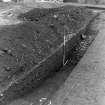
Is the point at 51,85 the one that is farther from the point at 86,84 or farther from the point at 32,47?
the point at 32,47

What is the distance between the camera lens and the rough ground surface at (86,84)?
515 cm

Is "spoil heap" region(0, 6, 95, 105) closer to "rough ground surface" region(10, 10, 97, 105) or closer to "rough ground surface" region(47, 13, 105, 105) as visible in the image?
"rough ground surface" region(10, 10, 97, 105)

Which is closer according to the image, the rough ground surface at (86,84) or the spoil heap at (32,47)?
the spoil heap at (32,47)

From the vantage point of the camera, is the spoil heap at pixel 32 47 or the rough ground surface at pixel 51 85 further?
the rough ground surface at pixel 51 85

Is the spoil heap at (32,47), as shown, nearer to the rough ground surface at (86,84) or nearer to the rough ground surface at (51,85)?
the rough ground surface at (51,85)

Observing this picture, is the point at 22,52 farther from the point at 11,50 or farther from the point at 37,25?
the point at 37,25

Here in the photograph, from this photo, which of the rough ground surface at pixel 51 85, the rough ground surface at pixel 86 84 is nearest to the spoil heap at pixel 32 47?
the rough ground surface at pixel 51 85

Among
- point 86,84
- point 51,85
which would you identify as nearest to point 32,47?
point 51,85

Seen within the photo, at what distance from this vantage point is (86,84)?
18.8 feet

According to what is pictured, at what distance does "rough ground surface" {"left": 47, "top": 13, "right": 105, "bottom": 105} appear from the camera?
5.15 meters

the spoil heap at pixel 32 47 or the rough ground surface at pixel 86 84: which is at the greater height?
the spoil heap at pixel 32 47

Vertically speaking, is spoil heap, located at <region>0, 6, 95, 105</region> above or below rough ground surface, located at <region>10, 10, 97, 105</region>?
above

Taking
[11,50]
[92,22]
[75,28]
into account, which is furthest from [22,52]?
[92,22]

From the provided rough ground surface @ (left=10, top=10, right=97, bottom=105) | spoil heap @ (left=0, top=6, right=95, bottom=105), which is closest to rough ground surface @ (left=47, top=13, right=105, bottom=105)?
rough ground surface @ (left=10, top=10, right=97, bottom=105)
